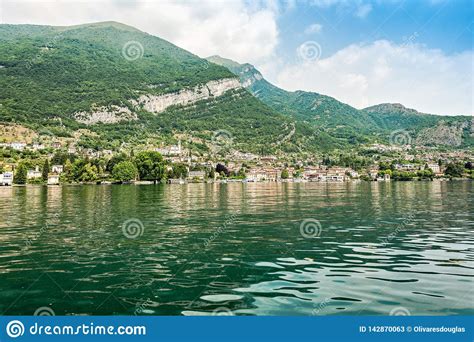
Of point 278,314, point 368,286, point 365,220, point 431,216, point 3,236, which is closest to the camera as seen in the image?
point 278,314

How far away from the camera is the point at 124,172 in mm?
113875

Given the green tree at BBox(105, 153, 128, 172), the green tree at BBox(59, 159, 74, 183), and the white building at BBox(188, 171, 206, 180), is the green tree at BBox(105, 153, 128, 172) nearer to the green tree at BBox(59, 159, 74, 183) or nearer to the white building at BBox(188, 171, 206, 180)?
the green tree at BBox(59, 159, 74, 183)

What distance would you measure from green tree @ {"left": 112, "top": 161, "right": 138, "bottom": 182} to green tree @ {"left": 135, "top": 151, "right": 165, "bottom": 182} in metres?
3.51

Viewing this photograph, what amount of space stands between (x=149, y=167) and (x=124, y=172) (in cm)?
860

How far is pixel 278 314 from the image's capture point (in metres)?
8.87

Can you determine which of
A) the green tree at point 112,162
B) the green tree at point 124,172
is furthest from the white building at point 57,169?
the green tree at point 124,172

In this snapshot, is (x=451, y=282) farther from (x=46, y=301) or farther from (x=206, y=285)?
(x=46, y=301)

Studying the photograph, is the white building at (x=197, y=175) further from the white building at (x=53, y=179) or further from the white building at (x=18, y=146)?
the white building at (x=18, y=146)

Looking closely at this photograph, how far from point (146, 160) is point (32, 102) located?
110 meters

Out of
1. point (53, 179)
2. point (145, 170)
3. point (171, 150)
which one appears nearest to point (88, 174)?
point (53, 179)

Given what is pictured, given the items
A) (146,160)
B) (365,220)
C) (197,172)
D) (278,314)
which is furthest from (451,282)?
(197,172)

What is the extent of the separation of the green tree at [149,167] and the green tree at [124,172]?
351 cm

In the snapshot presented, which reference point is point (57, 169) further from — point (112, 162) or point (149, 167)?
point (149, 167)

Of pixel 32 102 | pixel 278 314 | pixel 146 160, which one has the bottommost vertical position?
pixel 278 314
